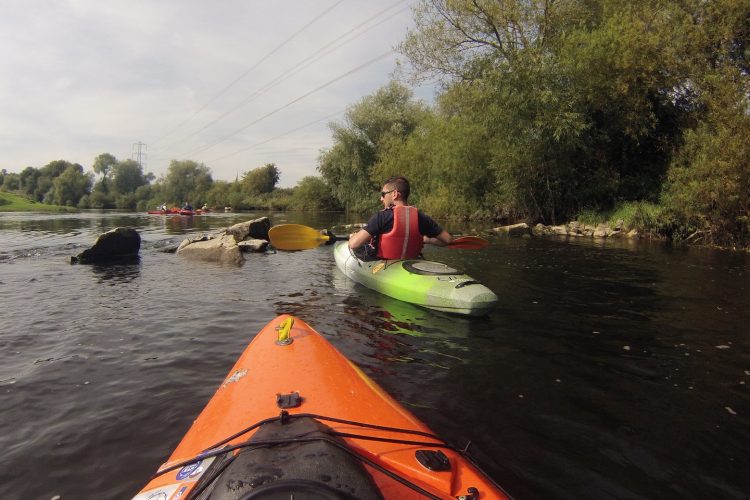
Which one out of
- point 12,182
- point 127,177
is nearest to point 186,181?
point 127,177

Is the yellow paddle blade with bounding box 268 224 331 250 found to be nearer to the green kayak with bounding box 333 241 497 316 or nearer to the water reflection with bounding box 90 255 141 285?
the green kayak with bounding box 333 241 497 316

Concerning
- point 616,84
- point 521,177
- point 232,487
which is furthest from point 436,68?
point 232,487

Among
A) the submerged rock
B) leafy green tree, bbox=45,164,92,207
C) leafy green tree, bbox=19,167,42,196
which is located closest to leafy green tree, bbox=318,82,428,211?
the submerged rock

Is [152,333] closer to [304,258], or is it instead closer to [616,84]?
[304,258]

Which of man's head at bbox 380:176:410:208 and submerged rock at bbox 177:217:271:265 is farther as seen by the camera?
submerged rock at bbox 177:217:271:265

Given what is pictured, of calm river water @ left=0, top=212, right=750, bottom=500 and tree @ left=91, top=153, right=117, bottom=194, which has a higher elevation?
tree @ left=91, top=153, right=117, bottom=194

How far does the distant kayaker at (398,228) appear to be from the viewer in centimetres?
623

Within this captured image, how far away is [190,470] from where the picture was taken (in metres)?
1.73

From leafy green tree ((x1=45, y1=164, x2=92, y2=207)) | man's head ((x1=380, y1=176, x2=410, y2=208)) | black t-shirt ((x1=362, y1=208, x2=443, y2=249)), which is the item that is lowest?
black t-shirt ((x1=362, y1=208, x2=443, y2=249))

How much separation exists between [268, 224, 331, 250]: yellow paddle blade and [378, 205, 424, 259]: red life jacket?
1.75 m

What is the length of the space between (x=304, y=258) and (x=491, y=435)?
8718mm

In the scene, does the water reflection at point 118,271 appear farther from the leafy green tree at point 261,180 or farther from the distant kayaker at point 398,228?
the leafy green tree at point 261,180

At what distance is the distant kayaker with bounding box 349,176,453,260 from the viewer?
6230 millimetres

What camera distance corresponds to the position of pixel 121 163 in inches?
2822
